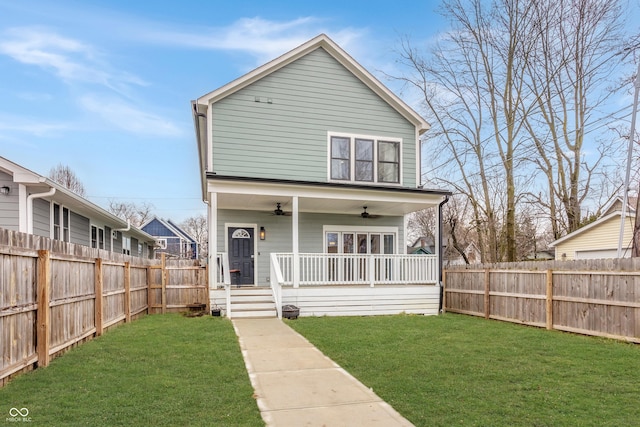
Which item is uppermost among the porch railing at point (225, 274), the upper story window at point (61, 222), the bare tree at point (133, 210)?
the bare tree at point (133, 210)

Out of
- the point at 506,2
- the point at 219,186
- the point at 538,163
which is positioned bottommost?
the point at 219,186

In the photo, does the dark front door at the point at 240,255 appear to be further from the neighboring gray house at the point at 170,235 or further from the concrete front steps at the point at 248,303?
the neighboring gray house at the point at 170,235

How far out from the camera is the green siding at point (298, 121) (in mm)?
12297

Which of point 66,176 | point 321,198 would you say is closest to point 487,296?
point 321,198

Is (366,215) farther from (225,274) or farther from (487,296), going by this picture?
(225,274)

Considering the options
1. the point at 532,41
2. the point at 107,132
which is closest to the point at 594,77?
the point at 532,41

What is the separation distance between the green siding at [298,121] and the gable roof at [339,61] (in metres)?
0.14

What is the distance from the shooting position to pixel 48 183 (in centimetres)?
948

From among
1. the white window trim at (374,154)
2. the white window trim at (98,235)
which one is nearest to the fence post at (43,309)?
the white window trim at (374,154)

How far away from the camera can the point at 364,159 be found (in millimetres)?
13336

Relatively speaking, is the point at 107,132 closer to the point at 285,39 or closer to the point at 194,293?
the point at 285,39

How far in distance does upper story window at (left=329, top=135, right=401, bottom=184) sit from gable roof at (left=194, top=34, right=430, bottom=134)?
1041 mm

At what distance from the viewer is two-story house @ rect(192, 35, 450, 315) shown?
440 inches

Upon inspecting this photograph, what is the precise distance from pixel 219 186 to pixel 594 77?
1497 cm
